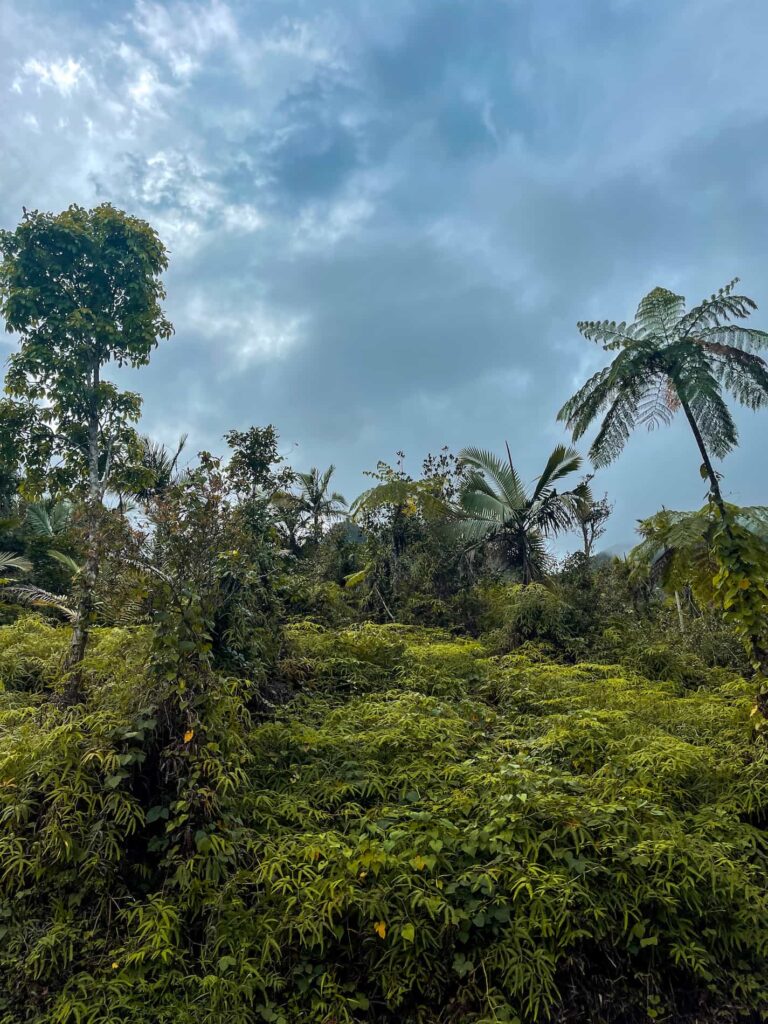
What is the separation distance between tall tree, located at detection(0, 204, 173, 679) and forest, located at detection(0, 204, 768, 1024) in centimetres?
6

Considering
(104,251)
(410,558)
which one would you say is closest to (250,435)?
(104,251)

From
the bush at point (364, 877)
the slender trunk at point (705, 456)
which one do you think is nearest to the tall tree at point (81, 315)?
→ the bush at point (364, 877)

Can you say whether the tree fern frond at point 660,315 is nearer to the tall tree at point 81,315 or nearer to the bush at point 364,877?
the bush at point 364,877

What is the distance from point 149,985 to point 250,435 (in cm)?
991

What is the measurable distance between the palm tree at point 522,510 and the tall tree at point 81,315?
9192 mm

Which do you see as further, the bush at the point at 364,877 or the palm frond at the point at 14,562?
the palm frond at the point at 14,562

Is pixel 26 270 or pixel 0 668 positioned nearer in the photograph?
pixel 0 668

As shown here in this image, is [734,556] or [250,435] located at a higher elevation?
[250,435]

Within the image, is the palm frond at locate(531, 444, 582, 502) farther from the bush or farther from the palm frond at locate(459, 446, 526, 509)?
the bush

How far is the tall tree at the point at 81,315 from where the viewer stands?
9.48m

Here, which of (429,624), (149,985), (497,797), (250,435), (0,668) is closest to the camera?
(149,985)

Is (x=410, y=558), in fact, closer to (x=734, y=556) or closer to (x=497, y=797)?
(x=734, y=556)

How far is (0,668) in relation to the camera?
7.41m

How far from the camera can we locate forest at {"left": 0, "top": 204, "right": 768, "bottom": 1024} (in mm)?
3396
